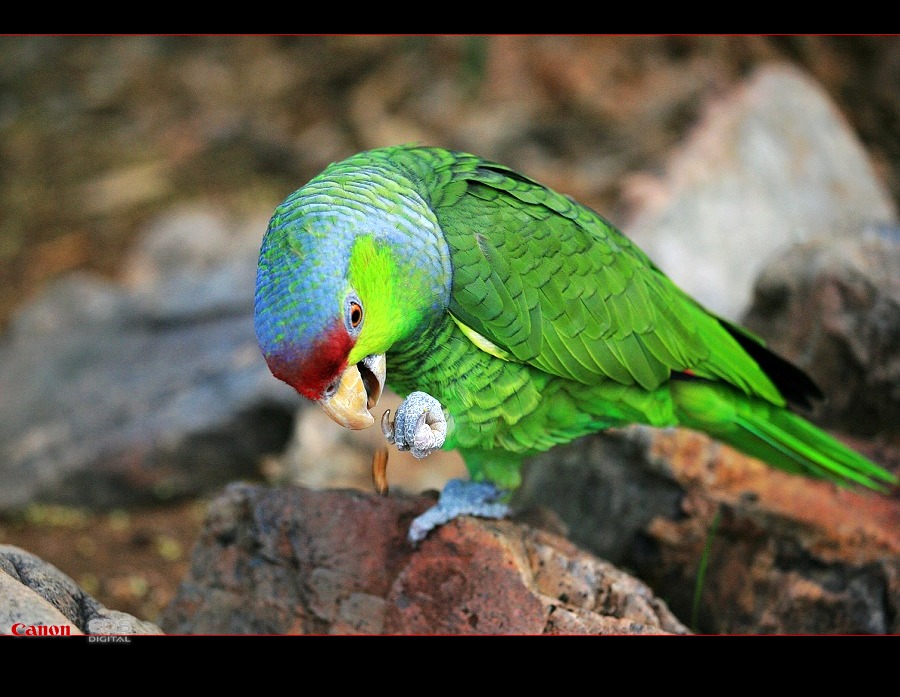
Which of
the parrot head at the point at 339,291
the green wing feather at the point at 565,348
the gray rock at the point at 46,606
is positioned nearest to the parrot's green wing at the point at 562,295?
the green wing feather at the point at 565,348

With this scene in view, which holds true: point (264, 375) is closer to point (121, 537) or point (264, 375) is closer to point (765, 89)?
point (121, 537)

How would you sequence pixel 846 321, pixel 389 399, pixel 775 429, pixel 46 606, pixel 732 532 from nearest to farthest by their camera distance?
pixel 46 606
pixel 775 429
pixel 732 532
pixel 846 321
pixel 389 399

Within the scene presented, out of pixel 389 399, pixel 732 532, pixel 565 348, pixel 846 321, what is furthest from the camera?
pixel 389 399

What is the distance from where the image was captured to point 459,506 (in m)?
3.03

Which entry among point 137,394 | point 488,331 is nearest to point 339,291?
point 488,331

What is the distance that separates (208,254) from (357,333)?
16.8 feet

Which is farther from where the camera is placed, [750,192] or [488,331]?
[750,192]

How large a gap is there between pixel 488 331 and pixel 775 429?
1.31m

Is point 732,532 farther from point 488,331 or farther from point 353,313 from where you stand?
point 353,313

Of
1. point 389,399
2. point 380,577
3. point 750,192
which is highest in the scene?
point 750,192

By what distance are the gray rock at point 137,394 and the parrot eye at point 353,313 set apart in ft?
8.44

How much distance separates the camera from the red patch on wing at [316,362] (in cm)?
227

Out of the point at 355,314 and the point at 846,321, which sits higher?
the point at 846,321

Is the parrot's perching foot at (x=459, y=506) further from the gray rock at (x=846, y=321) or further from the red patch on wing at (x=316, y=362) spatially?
the gray rock at (x=846, y=321)
